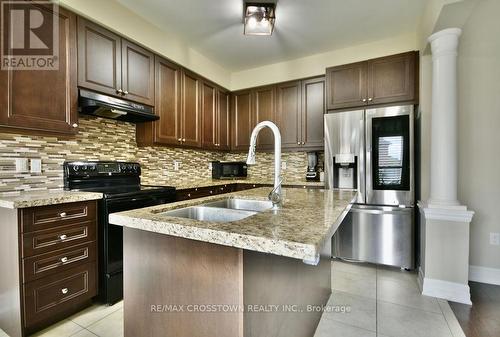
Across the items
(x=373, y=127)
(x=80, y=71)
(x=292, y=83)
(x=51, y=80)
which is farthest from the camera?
(x=292, y=83)

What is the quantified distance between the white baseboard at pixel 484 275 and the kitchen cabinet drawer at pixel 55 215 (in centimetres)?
353

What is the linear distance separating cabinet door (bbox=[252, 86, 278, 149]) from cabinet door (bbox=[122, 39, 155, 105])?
1.65m

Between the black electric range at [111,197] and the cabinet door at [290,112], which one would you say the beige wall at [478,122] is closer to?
the cabinet door at [290,112]

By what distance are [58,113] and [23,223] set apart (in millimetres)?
897

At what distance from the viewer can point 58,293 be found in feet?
5.58

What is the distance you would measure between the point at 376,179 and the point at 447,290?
1.15 metres

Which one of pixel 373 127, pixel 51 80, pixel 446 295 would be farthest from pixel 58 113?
pixel 446 295

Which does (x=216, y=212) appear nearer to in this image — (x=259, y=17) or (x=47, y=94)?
(x=47, y=94)

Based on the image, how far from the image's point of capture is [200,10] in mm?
2510

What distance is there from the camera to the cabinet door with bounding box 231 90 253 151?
12.9ft

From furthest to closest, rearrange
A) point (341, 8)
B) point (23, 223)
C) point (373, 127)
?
point (373, 127) < point (341, 8) < point (23, 223)

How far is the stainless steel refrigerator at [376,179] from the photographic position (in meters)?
2.59

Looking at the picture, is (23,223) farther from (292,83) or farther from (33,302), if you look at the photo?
(292,83)

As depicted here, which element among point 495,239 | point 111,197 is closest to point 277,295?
point 111,197
